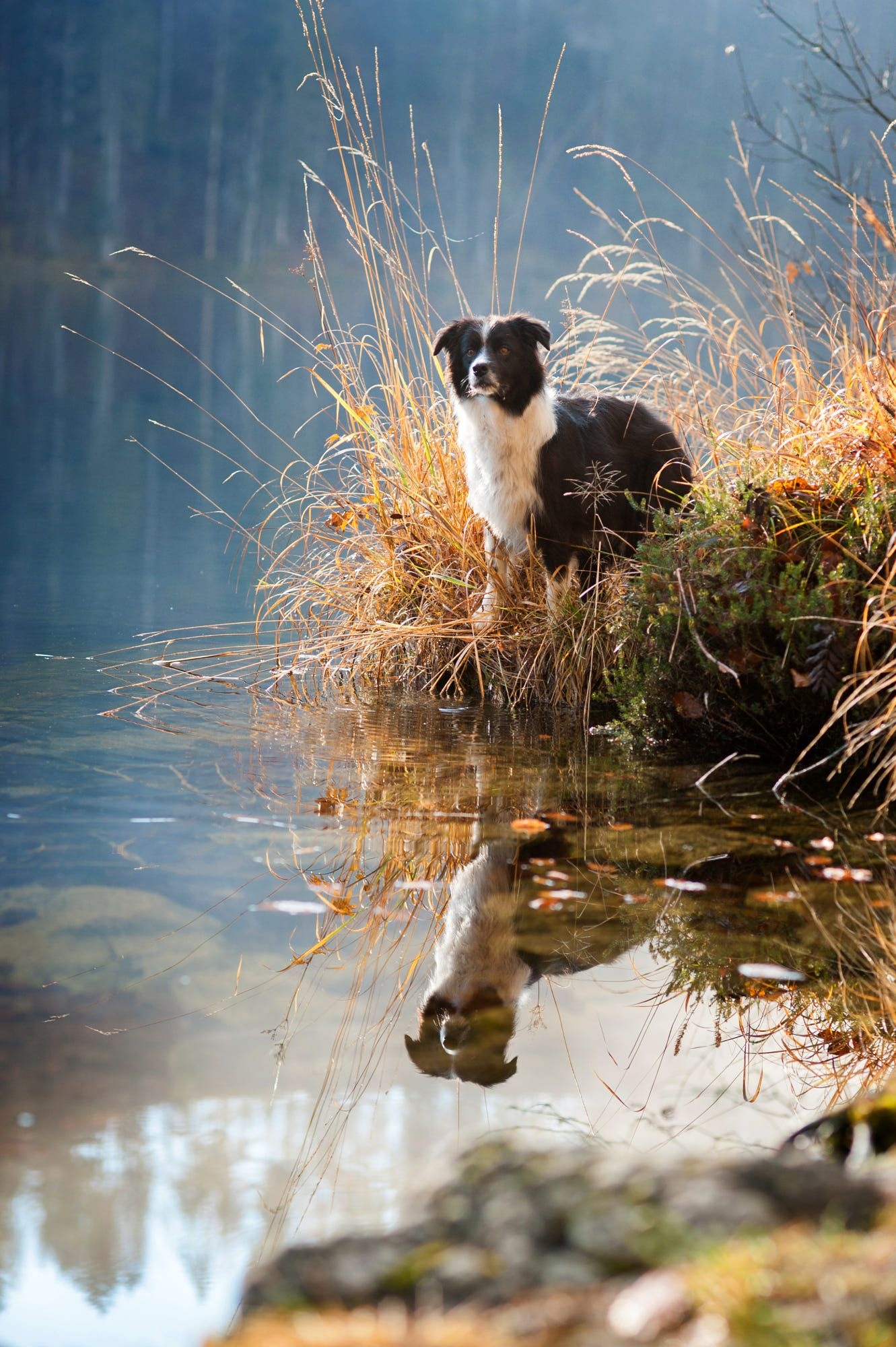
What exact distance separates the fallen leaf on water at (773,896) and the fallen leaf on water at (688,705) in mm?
1028

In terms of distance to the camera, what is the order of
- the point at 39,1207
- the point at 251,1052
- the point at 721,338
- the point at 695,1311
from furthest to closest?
the point at 721,338 < the point at 251,1052 < the point at 39,1207 < the point at 695,1311

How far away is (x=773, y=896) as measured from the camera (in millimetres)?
1975

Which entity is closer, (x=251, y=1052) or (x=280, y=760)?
(x=251, y=1052)

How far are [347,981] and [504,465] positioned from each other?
255 centimetres

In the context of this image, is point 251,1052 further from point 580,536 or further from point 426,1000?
point 580,536

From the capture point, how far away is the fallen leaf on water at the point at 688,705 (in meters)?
2.98

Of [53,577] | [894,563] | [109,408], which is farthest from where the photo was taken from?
[109,408]

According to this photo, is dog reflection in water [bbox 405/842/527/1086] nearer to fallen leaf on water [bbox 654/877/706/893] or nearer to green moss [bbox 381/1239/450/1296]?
fallen leaf on water [bbox 654/877/706/893]

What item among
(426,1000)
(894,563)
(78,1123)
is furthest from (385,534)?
(78,1123)

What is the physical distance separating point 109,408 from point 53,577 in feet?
37.1

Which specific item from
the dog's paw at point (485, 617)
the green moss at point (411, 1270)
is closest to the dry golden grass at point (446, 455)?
the dog's paw at point (485, 617)

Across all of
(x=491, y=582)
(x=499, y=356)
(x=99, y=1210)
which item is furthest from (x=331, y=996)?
(x=499, y=356)

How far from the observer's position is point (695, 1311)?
71 centimetres

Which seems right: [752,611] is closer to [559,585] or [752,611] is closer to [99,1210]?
[559,585]
